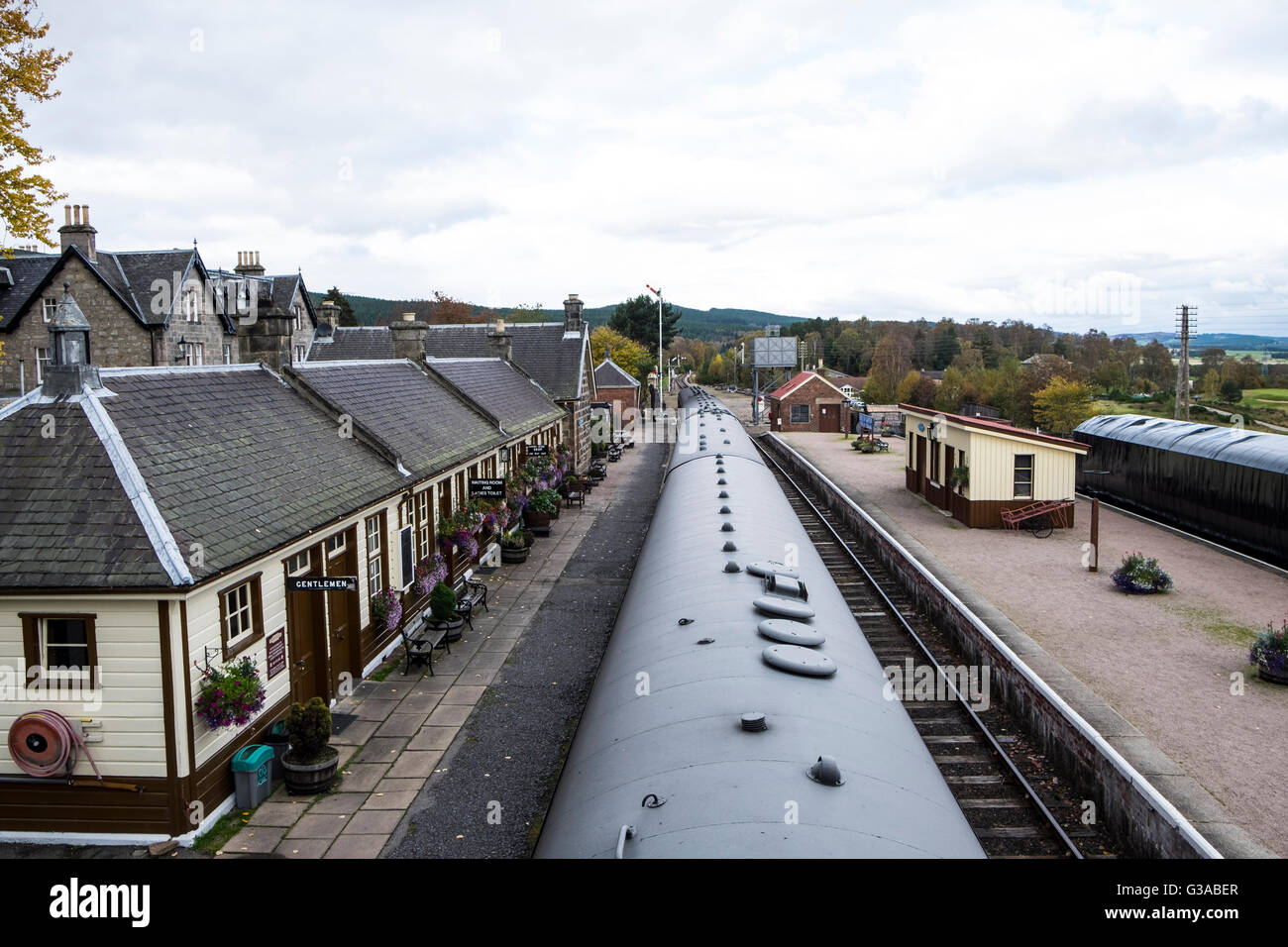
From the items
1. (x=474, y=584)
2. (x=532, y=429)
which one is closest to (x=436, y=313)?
(x=532, y=429)

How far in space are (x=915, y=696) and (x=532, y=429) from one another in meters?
16.2

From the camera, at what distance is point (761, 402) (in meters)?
83.5

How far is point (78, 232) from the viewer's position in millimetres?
35000

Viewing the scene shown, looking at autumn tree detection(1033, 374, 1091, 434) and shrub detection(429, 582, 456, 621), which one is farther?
autumn tree detection(1033, 374, 1091, 434)

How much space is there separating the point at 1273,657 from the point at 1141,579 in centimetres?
526

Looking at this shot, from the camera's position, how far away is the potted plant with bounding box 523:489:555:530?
26.2m

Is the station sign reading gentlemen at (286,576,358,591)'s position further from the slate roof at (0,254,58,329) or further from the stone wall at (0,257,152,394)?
the slate roof at (0,254,58,329)

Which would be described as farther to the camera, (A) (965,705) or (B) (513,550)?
(B) (513,550)

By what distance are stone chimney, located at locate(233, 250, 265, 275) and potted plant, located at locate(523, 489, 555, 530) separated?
33142mm

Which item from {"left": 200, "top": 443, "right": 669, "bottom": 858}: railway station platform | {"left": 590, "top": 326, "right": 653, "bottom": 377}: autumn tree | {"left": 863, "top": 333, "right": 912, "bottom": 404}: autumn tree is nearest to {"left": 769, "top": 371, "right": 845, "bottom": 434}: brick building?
{"left": 863, "top": 333, "right": 912, "bottom": 404}: autumn tree

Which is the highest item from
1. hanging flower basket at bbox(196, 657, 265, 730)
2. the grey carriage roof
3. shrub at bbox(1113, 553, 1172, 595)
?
the grey carriage roof

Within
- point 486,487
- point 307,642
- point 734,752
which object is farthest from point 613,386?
point 734,752

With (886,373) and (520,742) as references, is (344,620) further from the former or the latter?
(886,373)

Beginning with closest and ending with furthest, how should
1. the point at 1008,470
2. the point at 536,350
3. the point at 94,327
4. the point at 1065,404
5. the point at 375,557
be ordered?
the point at 375,557 < the point at 1008,470 < the point at 94,327 < the point at 536,350 < the point at 1065,404
